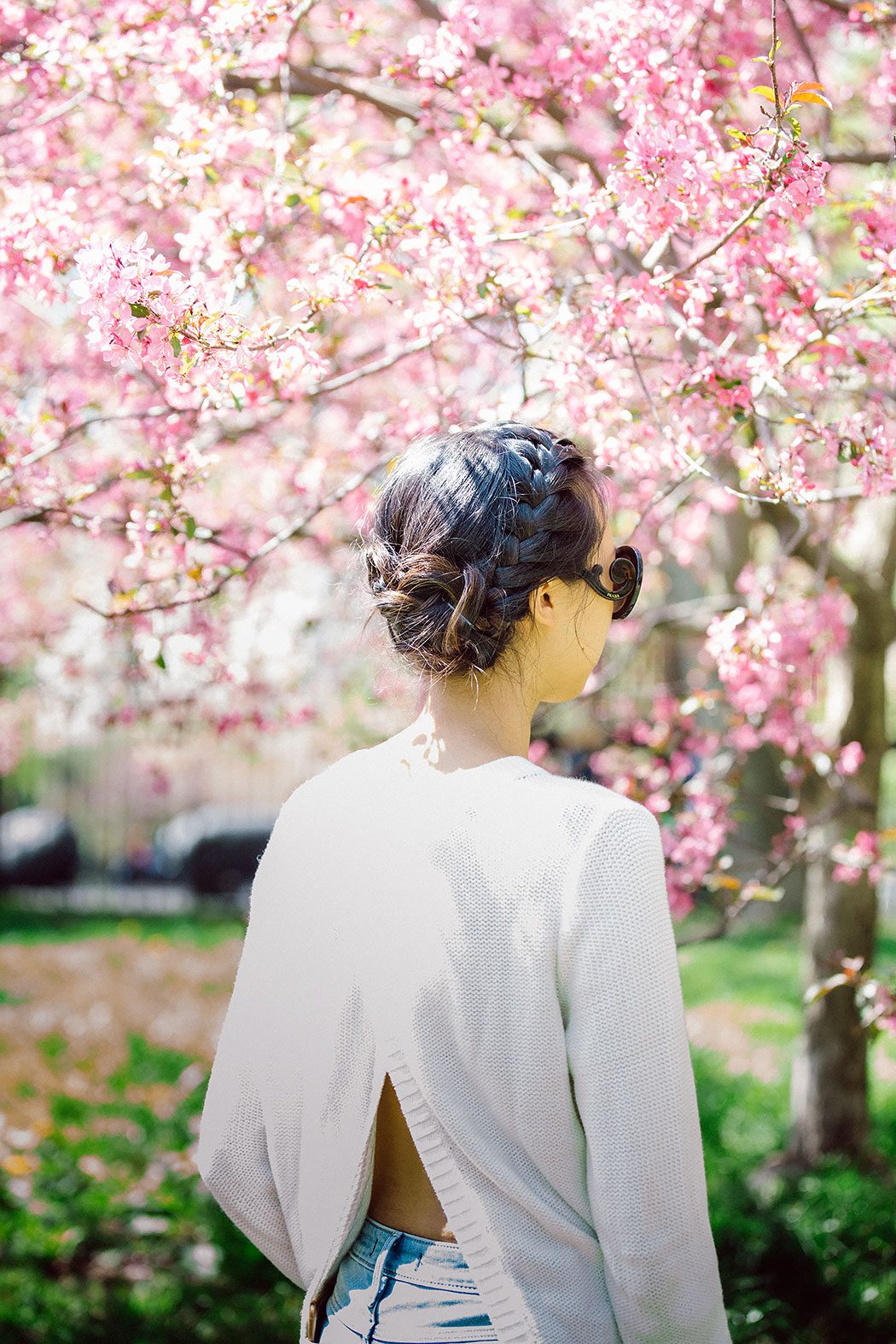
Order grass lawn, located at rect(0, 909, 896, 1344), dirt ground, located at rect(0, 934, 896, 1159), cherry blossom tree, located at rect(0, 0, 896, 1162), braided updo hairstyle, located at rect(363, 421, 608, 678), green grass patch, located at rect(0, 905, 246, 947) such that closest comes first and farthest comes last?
braided updo hairstyle, located at rect(363, 421, 608, 678)
cherry blossom tree, located at rect(0, 0, 896, 1162)
grass lawn, located at rect(0, 909, 896, 1344)
dirt ground, located at rect(0, 934, 896, 1159)
green grass patch, located at rect(0, 905, 246, 947)

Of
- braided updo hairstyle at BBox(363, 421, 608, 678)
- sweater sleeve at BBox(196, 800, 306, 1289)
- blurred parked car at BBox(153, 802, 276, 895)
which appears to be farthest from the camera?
blurred parked car at BBox(153, 802, 276, 895)

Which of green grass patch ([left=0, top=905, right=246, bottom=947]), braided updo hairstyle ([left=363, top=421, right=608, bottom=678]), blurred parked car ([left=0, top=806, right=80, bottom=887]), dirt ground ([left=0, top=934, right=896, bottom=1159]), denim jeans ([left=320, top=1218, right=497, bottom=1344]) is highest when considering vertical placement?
braided updo hairstyle ([left=363, top=421, right=608, bottom=678])

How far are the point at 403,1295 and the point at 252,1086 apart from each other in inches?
12.2

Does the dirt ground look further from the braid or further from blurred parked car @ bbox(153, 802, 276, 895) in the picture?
the braid

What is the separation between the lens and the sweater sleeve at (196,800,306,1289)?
1.43 meters

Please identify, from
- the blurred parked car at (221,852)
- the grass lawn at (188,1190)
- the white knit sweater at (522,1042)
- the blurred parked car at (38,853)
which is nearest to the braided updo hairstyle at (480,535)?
the white knit sweater at (522,1042)

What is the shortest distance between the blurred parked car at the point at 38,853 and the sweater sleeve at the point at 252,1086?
522 inches

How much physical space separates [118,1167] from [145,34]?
147 inches

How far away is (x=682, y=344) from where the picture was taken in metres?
2.58

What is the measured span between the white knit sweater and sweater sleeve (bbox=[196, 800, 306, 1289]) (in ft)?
0.29

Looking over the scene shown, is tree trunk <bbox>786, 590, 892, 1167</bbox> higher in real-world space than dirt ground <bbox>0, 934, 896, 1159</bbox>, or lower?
higher

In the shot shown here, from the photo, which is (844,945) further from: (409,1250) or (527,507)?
(527,507)

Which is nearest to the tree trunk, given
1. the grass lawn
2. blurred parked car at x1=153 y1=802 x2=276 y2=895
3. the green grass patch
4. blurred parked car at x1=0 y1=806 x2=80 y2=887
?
the grass lawn

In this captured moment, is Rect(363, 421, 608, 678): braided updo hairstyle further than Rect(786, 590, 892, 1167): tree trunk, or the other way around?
Rect(786, 590, 892, 1167): tree trunk
